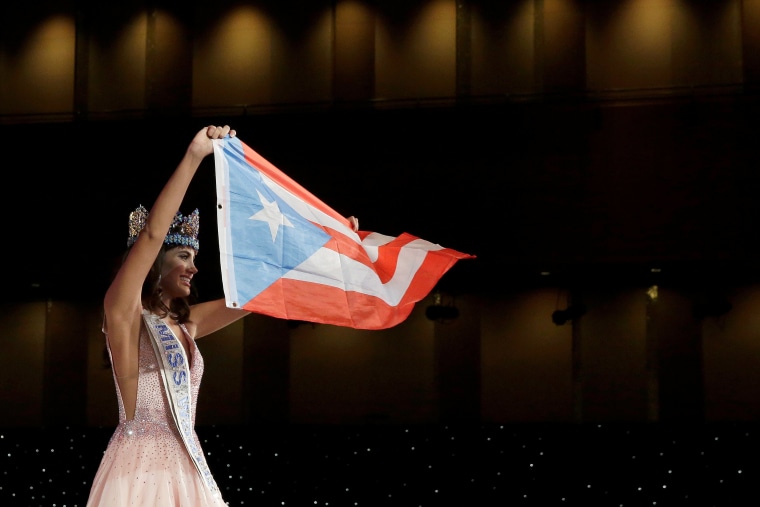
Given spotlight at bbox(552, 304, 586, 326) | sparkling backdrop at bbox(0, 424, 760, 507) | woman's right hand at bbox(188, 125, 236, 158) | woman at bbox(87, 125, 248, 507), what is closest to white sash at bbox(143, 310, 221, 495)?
woman at bbox(87, 125, 248, 507)

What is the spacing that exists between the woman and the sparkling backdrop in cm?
461

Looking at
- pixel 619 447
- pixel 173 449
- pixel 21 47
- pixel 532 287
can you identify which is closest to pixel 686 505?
pixel 619 447

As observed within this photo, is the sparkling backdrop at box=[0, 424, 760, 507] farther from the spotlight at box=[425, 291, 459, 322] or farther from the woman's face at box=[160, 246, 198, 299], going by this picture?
the woman's face at box=[160, 246, 198, 299]

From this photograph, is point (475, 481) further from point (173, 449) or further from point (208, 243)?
point (173, 449)

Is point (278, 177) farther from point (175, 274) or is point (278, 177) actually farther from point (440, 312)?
point (440, 312)

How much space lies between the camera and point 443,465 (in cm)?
744

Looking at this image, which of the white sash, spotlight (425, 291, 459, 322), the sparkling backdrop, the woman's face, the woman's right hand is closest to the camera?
the woman's right hand

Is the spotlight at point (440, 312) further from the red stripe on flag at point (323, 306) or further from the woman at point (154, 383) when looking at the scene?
the woman at point (154, 383)

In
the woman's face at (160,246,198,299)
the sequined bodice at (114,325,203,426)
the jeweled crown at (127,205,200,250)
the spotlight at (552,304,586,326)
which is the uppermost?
the jeweled crown at (127,205,200,250)

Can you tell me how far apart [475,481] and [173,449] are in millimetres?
4778

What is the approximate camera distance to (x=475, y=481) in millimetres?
7395

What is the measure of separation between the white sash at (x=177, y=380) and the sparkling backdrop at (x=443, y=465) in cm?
467

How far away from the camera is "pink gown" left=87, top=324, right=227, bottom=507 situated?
2787mm

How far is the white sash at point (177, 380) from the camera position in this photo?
9.43 feet
